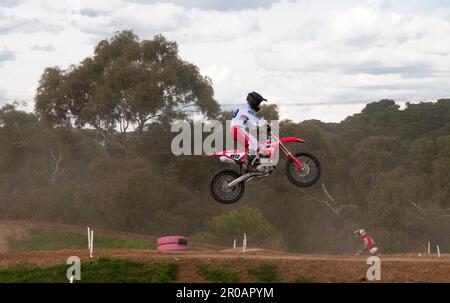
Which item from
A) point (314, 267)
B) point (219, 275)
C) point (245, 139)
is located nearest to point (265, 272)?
point (219, 275)

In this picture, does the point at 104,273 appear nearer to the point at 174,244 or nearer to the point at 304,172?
the point at 304,172

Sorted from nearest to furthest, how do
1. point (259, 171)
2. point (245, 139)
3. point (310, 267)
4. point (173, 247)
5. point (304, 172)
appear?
point (245, 139)
point (259, 171)
point (304, 172)
point (310, 267)
point (173, 247)

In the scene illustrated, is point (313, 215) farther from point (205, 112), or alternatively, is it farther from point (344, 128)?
point (344, 128)

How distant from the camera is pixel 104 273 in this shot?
90.3 ft

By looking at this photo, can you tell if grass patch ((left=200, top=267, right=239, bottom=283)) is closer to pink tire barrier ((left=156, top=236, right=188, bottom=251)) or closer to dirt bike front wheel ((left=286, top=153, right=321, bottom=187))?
dirt bike front wheel ((left=286, top=153, right=321, bottom=187))

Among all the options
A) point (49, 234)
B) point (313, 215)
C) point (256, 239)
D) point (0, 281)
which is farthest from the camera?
point (313, 215)

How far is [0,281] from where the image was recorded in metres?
27.1

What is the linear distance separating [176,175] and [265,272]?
4831 centimetres

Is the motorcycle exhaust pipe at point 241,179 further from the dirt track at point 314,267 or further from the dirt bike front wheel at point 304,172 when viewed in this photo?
the dirt track at point 314,267

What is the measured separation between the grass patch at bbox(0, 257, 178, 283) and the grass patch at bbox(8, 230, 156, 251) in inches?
1026

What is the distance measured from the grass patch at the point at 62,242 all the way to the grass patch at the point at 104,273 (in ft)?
85.5

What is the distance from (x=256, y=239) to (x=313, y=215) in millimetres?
13423
